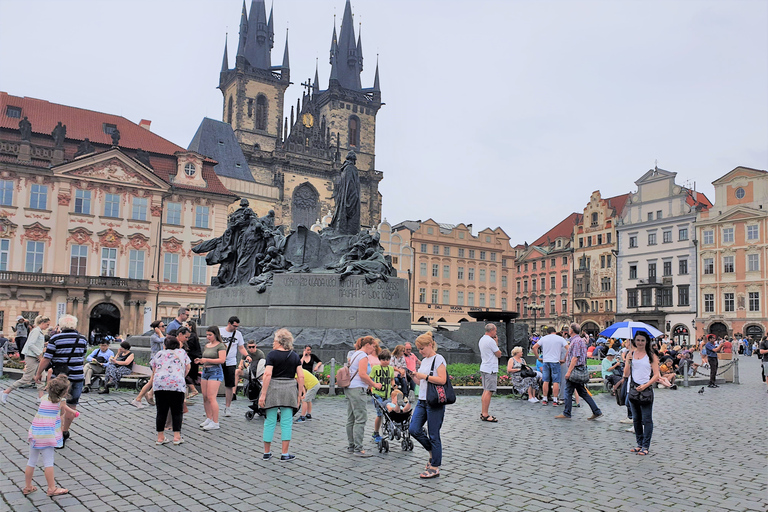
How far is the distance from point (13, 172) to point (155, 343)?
33735mm

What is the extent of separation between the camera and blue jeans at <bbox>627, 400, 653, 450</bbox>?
25.6 ft

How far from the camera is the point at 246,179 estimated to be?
6512 centimetres

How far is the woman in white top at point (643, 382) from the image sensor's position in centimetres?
783

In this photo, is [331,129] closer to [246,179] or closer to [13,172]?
[246,179]

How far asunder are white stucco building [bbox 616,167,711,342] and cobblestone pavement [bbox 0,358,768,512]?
51.8 m

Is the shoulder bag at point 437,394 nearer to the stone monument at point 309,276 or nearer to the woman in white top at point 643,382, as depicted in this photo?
the woman in white top at point 643,382

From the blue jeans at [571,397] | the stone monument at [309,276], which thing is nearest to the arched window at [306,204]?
the stone monument at [309,276]

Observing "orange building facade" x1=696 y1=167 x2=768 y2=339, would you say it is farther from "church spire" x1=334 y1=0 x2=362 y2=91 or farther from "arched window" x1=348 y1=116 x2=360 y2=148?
"church spire" x1=334 y1=0 x2=362 y2=91

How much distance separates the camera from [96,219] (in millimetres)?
42094

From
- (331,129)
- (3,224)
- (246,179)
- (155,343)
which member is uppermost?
(331,129)

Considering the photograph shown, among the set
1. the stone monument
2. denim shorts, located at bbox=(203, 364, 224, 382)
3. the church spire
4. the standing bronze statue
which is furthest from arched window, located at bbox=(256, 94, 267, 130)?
denim shorts, located at bbox=(203, 364, 224, 382)

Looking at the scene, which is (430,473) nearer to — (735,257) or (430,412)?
(430,412)

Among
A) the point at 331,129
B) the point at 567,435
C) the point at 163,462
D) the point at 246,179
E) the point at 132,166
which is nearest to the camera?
the point at 163,462

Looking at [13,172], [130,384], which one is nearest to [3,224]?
[13,172]
